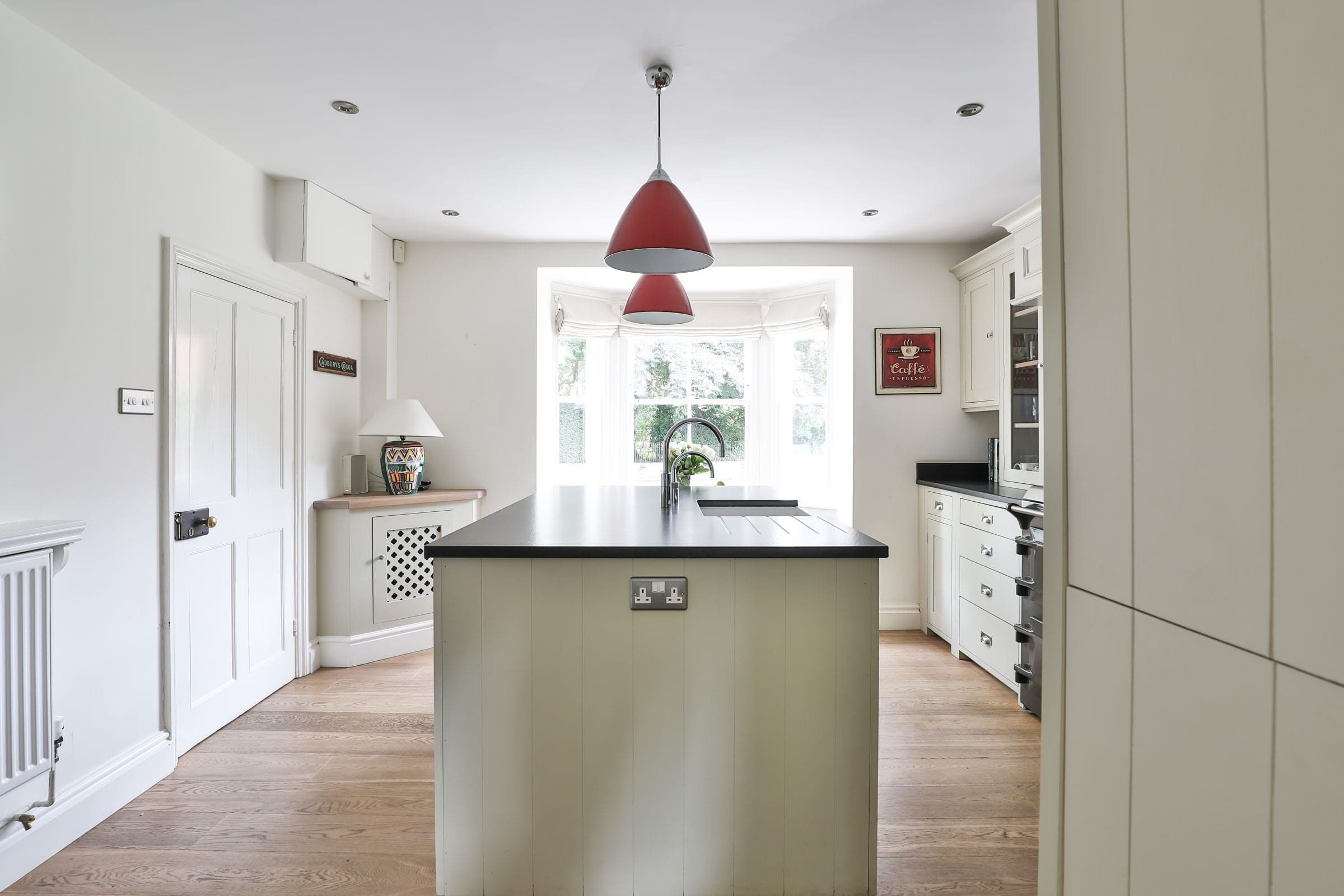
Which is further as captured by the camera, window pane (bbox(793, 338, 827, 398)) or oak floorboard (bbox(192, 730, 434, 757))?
window pane (bbox(793, 338, 827, 398))

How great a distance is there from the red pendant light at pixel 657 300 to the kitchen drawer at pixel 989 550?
72.6 inches

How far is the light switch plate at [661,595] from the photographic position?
1605 millimetres

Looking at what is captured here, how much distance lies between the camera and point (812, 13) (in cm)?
193

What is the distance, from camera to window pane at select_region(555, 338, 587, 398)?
4910 mm

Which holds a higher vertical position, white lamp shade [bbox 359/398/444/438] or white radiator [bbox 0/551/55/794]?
white lamp shade [bbox 359/398/444/438]

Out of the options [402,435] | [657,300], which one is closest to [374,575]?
[402,435]

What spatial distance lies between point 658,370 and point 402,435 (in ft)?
6.84

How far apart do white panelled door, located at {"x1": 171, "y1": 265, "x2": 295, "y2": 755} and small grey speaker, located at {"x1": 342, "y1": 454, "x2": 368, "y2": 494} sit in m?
0.45

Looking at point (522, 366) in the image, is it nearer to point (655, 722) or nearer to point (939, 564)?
point (939, 564)

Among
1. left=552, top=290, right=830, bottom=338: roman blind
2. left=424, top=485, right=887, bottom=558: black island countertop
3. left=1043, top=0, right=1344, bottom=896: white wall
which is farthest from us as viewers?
left=552, top=290, right=830, bottom=338: roman blind

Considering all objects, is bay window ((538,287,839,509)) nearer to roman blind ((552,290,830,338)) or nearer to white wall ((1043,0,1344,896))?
roman blind ((552,290,830,338))

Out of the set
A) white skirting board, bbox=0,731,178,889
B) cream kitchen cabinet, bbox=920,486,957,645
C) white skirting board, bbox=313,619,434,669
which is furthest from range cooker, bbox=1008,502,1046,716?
white skirting board, bbox=0,731,178,889

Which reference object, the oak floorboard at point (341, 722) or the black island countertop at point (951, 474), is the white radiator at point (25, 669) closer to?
the oak floorboard at point (341, 722)

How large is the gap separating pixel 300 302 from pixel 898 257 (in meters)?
3.54
